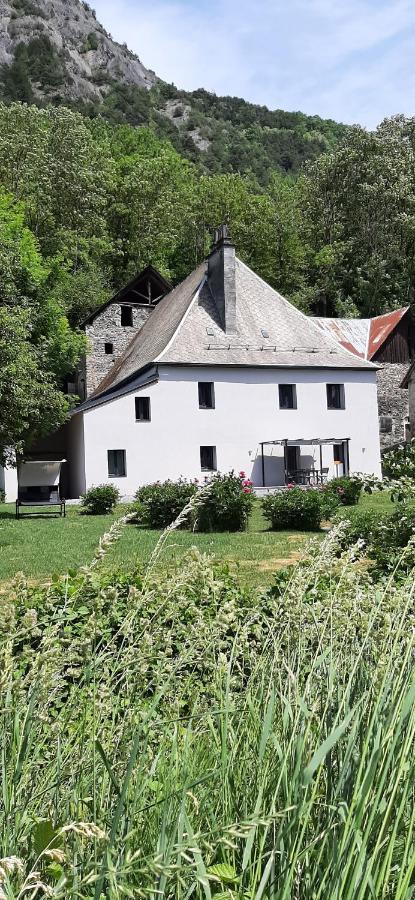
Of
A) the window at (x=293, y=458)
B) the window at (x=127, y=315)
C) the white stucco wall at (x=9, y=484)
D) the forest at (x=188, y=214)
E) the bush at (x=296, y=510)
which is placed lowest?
the bush at (x=296, y=510)

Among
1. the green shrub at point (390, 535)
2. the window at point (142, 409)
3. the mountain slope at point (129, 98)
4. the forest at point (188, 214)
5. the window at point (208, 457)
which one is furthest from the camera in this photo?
the mountain slope at point (129, 98)

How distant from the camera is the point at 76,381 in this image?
42188 millimetres

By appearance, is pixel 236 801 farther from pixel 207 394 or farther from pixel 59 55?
pixel 59 55

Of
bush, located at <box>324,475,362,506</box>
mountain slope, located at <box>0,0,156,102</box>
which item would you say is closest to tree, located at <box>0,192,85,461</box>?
bush, located at <box>324,475,362,506</box>

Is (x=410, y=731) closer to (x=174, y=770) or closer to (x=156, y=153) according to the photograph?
(x=174, y=770)

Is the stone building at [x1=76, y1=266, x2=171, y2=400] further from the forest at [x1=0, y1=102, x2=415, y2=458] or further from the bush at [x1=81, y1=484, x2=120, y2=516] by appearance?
the bush at [x1=81, y1=484, x2=120, y2=516]

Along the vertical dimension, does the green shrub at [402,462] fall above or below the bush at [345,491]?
above

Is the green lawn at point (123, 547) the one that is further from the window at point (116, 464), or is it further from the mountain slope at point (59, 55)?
the mountain slope at point (59, 55)

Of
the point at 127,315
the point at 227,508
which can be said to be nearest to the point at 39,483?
the point at 227,508

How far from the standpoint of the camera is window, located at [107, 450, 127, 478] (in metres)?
29.6

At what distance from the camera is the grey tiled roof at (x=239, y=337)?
31984 millimetres

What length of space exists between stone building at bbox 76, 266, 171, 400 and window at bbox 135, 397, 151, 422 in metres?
10.0

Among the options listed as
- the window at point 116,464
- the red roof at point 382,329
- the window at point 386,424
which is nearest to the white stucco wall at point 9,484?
the window at point 116,464

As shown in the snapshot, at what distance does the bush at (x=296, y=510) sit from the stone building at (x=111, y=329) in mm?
24092
